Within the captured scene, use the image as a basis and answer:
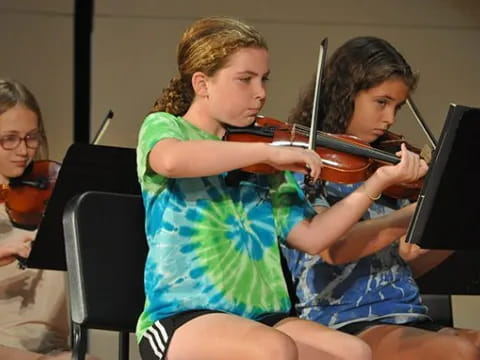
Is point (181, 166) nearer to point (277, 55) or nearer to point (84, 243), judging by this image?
point (84, 243)

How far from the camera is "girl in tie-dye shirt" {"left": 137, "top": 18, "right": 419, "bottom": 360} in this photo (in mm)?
1713

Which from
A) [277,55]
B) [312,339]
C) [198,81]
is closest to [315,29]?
[277,55]

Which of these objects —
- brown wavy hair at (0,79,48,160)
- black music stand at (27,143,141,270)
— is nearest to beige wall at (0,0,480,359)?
brown wavy hair at (0,79,48,160)

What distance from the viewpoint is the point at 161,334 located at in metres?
1.73

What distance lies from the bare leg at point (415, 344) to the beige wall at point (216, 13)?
6.34ft

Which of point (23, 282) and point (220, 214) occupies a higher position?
point (220, 214)

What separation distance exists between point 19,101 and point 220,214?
122cm

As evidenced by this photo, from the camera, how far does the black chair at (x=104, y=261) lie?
1.91 metres

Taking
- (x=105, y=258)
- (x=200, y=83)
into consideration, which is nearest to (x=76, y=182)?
(x=105, y=258)

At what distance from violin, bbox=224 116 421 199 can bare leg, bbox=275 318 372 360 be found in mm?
313

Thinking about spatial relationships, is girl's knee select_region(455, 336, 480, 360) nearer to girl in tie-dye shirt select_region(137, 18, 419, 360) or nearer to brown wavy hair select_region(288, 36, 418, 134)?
girl in tie-dye shirt select_region(137, 18, 419, 360)

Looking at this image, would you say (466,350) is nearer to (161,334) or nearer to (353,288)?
(353,288)

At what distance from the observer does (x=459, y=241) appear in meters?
1.78

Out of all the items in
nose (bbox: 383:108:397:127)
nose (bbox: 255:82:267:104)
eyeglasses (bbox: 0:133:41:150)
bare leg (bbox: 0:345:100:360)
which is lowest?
bare leg (bbox: 0:345:100:360)
